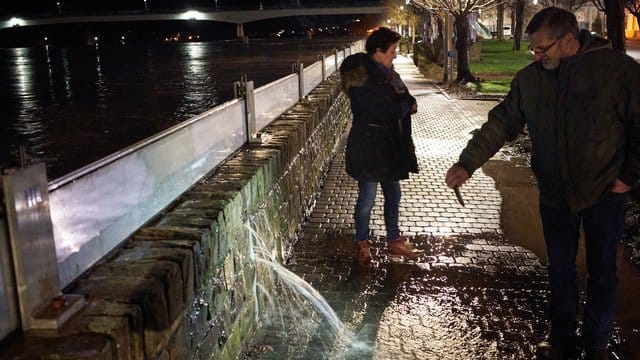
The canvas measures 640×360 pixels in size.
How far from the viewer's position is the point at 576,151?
3266mm

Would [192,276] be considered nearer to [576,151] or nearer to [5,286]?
[5,286]

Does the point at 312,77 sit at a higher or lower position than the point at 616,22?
lower

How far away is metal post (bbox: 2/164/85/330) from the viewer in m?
2.10

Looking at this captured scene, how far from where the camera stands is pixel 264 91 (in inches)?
233

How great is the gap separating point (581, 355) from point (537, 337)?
0.30m

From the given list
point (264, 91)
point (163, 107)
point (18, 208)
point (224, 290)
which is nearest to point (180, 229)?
point (224, 290)

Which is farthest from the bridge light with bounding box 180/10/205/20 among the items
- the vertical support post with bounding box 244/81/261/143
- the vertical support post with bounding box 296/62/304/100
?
the vertical support post with bounding box 244/81/261/143

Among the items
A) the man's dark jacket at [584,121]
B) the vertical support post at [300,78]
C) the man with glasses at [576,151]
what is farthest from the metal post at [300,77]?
the man's dark jacket at [584,121]

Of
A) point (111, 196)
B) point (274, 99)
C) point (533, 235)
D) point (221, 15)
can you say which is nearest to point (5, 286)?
point (111, 196)

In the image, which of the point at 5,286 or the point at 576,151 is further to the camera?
the point at 576,151

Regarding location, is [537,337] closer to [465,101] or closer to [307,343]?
[307,343]

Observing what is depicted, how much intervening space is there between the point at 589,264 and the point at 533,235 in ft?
8.00

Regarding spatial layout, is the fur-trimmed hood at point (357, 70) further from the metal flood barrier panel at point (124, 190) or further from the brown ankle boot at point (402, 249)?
the brown ankle boot at point (402, 249)

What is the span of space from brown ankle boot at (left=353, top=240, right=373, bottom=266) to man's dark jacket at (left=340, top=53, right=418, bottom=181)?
22.3 inches
